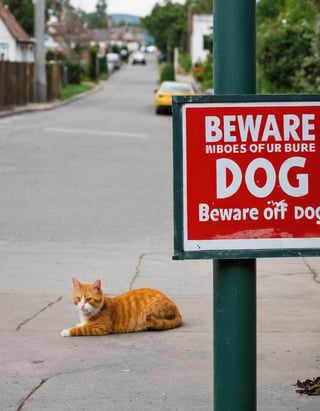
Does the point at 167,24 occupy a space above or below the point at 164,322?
above

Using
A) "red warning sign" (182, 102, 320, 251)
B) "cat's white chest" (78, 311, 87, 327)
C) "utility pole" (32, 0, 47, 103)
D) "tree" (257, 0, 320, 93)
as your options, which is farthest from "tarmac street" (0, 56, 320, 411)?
"utility pole" (32, 0, 47, 103)

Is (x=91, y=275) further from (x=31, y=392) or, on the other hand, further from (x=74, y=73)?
(x=74, y=73)

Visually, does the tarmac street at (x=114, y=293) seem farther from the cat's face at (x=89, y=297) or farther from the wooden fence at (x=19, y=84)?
the wooden fence at (x=19, y=84)

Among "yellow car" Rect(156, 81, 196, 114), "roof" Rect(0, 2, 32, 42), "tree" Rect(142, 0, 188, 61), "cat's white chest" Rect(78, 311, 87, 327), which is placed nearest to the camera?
"cat's white chest" Rect(78, 311, 87, 327)

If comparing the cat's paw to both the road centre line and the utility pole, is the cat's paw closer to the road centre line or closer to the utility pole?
the road centre line

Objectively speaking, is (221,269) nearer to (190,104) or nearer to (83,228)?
(190,104)

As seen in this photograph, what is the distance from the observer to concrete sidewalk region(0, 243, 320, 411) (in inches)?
221

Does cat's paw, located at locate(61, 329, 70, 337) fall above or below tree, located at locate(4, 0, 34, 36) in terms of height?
below

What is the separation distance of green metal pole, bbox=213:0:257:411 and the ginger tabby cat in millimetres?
3358

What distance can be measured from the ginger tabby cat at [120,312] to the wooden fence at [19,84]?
99.1 feet

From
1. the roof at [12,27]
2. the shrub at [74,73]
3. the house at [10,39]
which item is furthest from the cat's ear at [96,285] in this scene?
the shrub at [74,73]

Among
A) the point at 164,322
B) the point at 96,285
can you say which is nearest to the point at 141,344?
the point at 164,322

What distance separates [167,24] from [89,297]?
4892 inches

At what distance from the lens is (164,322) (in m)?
7.39
